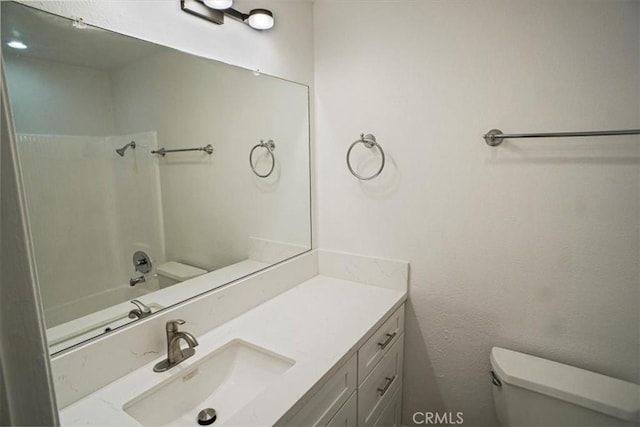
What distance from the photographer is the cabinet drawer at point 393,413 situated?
1.48 m

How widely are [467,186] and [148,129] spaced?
131 centimetres

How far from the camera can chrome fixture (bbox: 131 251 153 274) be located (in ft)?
3.78

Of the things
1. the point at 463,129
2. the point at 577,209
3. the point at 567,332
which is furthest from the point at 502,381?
the point at 463,129

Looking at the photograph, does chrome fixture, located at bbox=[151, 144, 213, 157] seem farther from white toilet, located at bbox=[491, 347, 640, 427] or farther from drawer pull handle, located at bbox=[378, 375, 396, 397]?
white toilet, located at bbox=[491, 347, 640, 427]

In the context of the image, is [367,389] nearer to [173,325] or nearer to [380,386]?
[380,386]

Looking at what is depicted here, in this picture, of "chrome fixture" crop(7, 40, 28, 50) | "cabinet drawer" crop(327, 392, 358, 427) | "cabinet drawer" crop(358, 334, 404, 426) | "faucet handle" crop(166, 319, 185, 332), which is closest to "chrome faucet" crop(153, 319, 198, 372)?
"faucet handle" crop(166, 319, 185, 332)

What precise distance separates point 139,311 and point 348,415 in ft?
2.70

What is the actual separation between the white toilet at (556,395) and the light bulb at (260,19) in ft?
5.59

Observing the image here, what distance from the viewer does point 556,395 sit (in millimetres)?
1157

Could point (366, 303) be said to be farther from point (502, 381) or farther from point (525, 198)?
point (525, 198)

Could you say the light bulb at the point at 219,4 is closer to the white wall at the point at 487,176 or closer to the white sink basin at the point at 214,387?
the white wall at the point at 487,176

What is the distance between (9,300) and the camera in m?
0.33

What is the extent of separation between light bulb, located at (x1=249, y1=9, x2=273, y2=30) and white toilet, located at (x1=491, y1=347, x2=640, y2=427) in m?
1.70

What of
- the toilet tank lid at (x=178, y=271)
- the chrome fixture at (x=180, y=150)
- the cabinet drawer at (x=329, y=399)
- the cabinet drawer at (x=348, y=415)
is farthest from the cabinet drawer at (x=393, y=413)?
the chrome fixture at (x=180, y=150)
